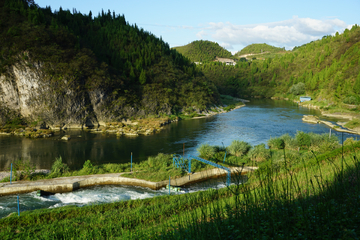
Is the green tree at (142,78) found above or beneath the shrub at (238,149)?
above

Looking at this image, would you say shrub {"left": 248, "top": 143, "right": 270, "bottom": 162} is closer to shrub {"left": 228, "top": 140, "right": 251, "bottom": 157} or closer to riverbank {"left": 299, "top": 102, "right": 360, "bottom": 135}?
shrub {"left": 228, "top": 140, "right": 251, "bottom": 157}

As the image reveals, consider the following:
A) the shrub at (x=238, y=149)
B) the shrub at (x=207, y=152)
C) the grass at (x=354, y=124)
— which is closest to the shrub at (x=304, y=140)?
the shrub at (x=238, y=149)

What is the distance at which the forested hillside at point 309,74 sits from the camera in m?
78.5

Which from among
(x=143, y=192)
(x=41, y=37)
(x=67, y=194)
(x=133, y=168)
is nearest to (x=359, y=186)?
(x=143, y=192)

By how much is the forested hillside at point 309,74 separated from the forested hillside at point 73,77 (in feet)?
132

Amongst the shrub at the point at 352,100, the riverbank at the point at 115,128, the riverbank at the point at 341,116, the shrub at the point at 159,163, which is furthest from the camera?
the shrub at the point at 352,100

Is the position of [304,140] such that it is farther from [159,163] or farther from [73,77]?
[73,77]

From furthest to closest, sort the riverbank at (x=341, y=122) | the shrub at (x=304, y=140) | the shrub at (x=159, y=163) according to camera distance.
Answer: the riverbank at (x=341, y=122) < the shrub at (x=304, y=140) < the shrub at (x=159, y=163)

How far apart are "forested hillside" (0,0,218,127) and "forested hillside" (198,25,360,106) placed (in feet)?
132

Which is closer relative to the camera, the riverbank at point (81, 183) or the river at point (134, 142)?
the riverbank at point (81, 183)

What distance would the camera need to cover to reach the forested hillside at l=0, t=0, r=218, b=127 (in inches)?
2078

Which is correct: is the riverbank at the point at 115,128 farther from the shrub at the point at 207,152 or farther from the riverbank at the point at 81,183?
the riverbank at the point at 81,183

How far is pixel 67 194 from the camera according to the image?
824 inches

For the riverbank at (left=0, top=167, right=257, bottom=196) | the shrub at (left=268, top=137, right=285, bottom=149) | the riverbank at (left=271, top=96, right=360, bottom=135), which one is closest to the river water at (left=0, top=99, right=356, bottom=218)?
the riverbank at (left=0, top=167, right=257, bottom=196)
